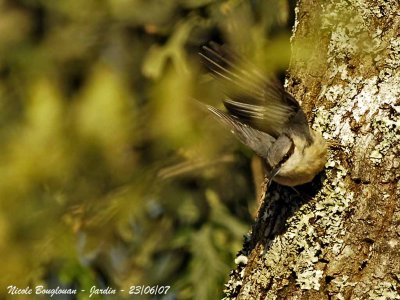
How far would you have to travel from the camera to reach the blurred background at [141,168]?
9.66 ft

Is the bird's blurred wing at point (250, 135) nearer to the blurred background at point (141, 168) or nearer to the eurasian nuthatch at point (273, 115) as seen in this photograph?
the eurasian nuthatch at point (273, 115)

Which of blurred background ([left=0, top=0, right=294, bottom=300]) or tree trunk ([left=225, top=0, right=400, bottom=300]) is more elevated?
tree trunk ([left=225, top=0, right=400, bottom=300])

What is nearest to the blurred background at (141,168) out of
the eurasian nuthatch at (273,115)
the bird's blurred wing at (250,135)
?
the bird's blurred wing at (250,135)

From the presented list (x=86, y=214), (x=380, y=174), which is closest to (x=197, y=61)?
(x=86, y=214)

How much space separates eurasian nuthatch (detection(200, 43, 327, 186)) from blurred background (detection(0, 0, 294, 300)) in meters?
0.56

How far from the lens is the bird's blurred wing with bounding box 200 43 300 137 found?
2.02m

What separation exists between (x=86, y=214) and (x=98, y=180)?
0.18 meters

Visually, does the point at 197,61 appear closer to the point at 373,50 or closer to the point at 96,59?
the point at 96,59

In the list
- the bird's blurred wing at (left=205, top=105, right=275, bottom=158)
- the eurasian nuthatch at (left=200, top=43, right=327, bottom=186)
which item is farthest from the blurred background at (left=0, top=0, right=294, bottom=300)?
the eurasian nuthatch at (left=200, top=43, right=327, bottom=186)

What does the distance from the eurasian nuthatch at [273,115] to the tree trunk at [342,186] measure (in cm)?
5

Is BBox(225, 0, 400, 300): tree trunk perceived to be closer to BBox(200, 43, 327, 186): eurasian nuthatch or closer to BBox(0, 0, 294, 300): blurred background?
BBox(200, 43, 327, 186): eurasian nuthatch

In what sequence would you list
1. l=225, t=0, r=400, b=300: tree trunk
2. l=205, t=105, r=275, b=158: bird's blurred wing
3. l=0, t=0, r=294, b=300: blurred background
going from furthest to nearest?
l=0, t=0, r=294, b=300: blurred background, l=205, t=105, r=275, b=158: bird's blurred wing, l=225, t=0, r=400, b=300: tree trunk

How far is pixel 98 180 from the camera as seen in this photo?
3096 mm

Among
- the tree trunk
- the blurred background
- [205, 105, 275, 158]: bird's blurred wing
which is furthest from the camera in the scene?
the blurred background
